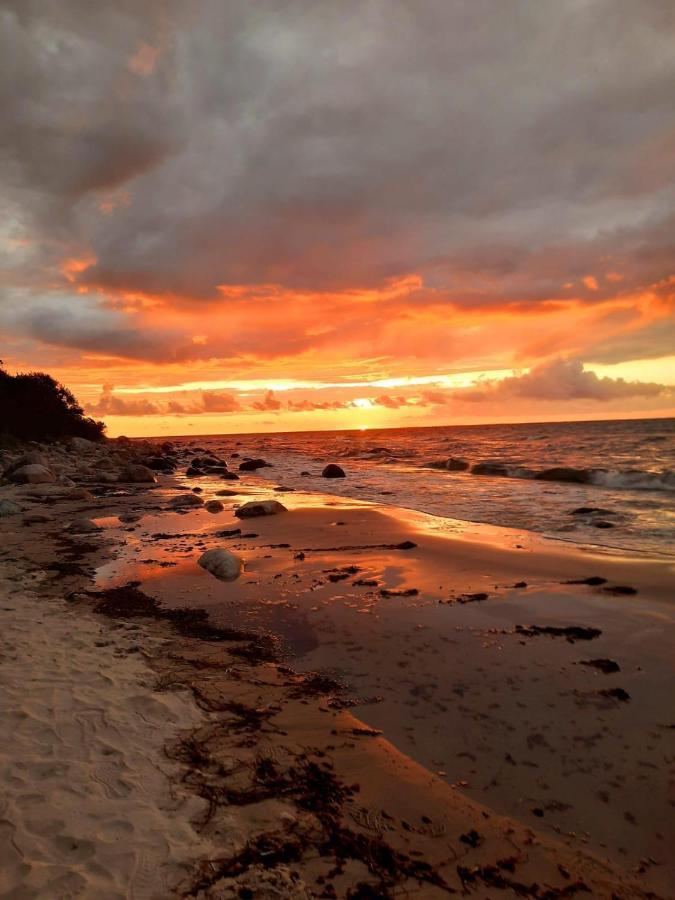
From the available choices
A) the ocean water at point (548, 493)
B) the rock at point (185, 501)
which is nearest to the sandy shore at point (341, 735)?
the ocean water at point (548, 493)

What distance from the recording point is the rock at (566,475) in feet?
79.8

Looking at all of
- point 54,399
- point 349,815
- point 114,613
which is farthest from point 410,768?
point 54,399

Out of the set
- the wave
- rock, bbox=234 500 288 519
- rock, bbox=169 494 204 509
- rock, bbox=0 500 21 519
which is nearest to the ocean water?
the wave

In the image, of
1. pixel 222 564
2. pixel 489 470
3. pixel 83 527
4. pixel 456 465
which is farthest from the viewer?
pixel 456 465

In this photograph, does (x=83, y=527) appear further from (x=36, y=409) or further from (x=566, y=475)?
(x=36, y=409)

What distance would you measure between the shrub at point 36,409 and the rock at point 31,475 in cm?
1614

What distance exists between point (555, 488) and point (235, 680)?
63.1 ft

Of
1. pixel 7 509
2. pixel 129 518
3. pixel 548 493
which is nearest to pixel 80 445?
pixel 7 509

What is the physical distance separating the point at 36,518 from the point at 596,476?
75.3 feet

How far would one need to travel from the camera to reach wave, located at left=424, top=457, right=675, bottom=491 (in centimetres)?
2175

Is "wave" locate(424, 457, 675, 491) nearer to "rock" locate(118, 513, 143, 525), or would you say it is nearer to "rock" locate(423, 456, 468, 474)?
"rock" locate(423, 456, 468, 474)

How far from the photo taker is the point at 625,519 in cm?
1394

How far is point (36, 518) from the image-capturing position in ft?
44.5

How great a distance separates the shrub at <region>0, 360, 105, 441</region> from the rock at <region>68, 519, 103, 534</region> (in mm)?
26679
